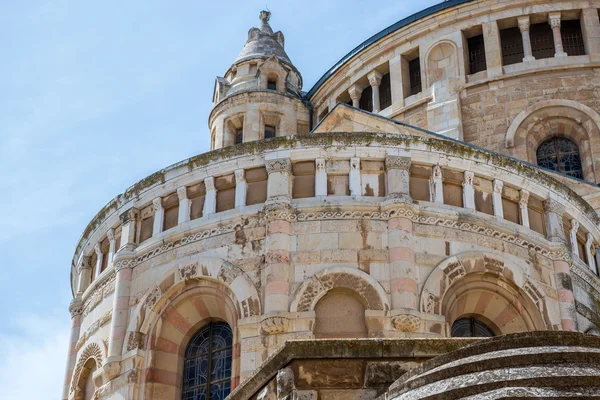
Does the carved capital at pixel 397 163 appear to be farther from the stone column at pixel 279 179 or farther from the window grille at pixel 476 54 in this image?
the window grille at pixel 476 54

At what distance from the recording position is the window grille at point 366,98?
33.3 metres

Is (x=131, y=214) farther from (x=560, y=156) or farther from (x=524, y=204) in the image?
(x=560, y=156)

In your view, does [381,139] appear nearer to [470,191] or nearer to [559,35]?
[470,191]

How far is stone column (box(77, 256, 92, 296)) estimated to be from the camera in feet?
68.8

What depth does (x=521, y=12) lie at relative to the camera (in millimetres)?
30781

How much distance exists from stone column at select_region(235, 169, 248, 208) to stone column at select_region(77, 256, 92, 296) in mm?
4979

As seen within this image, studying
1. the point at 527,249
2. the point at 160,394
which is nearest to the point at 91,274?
the point at 160,394

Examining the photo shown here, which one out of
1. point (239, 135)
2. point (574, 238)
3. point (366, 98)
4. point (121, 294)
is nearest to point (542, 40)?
point (366, 98)

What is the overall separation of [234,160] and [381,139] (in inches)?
114

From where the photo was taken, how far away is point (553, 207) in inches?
733

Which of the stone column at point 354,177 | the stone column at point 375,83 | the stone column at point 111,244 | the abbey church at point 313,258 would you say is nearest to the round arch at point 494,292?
the abbey church at point 313,258

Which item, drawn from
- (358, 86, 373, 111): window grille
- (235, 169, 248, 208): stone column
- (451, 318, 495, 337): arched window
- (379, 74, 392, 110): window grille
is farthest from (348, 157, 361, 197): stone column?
(358, 86, 373, 111): window grille

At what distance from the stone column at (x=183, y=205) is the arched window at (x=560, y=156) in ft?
46.5

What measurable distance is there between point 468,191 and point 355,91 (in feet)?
52.0
